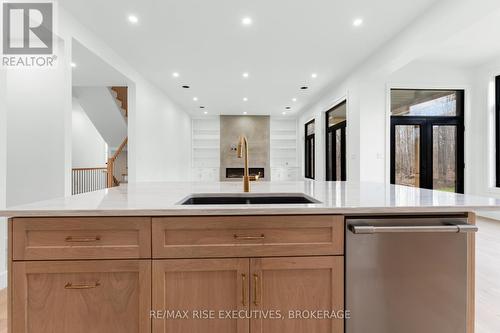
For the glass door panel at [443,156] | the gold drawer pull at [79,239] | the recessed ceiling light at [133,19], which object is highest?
the recessed ceiling light at [133,19]

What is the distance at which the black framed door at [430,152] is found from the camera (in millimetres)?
5246

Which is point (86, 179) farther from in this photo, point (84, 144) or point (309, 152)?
point (309, 152)

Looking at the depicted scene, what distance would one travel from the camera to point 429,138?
5387 millimetres

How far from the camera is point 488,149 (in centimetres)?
506

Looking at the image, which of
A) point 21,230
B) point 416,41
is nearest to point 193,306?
point 21,230

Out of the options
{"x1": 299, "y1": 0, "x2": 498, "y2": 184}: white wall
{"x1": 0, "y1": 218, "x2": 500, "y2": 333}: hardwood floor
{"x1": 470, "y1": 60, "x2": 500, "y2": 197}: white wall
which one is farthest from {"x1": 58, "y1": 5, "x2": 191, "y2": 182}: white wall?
{"x1": 470, "y1": 60, "x2": 500, "y2": 197}: white wall

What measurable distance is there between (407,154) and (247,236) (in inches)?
209

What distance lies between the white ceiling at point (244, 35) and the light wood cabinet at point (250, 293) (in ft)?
9.64

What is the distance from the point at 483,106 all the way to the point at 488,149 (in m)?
0.86

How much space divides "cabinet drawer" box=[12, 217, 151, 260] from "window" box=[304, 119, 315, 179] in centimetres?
841

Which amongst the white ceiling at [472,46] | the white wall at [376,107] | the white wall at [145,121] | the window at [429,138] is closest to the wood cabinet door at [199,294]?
the white wall at [145,121]

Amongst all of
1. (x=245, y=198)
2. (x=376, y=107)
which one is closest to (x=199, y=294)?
(x=245, y=198)

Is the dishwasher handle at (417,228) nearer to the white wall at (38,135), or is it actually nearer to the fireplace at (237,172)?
the white wall at (38,135)

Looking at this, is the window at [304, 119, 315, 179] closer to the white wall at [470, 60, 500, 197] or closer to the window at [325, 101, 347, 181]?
the window at [325, 101, 347, 181]
